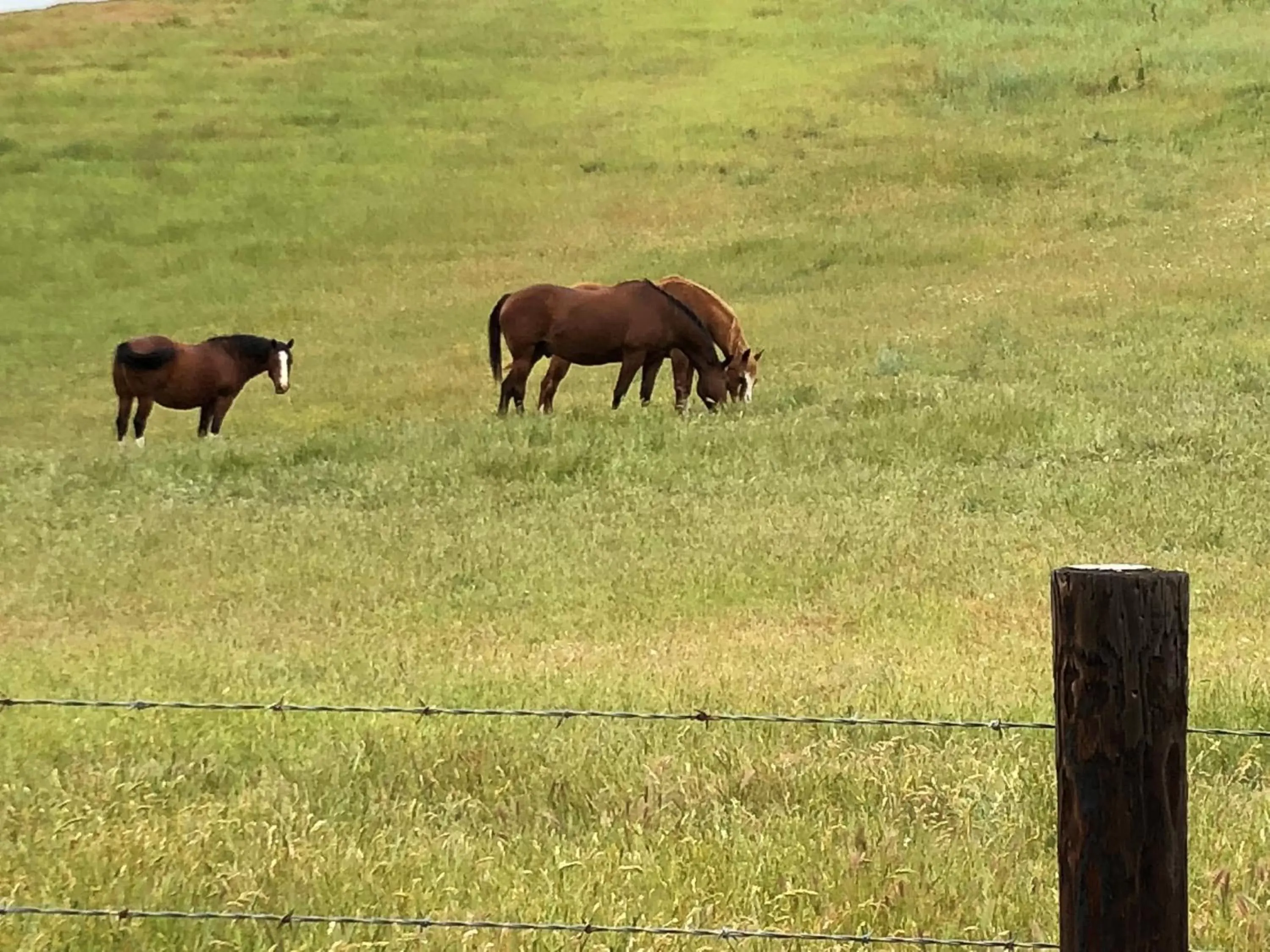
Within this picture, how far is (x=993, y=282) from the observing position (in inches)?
1000

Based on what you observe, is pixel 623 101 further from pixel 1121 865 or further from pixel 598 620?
pixel 1121 865

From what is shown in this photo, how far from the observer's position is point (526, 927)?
3.49 meters

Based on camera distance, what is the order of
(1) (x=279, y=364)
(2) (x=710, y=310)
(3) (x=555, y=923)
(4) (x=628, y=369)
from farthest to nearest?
1. (1) (x=279, y=364)
2. (2) (x=710, y=310)
3. (4) (x=628, y=369)
4. (3) (x=555, y=923)

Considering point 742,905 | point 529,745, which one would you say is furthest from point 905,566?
point 742,905

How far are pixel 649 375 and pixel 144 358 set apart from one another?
5.56 m

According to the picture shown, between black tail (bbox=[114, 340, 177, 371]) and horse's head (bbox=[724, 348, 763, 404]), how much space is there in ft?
20.3

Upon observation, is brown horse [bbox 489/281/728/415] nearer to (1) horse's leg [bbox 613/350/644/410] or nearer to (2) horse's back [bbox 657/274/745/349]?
(1) horse's leg [bbox 613/350/644/410]

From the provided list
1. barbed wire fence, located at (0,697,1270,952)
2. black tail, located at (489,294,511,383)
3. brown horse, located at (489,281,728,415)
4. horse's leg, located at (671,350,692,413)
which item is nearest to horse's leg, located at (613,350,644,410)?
brown horse, located at (489,281,728,415)

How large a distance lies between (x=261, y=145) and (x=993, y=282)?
62.3 feet

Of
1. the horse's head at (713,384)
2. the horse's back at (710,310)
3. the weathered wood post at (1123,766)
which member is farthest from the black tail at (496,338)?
the weathered wood post at (1123,766)

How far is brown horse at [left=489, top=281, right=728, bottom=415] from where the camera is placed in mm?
18375

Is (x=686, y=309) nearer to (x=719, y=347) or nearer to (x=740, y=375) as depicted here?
(x=719, y=347)

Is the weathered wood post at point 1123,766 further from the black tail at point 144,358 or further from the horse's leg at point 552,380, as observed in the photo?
the black tail at point 144,358

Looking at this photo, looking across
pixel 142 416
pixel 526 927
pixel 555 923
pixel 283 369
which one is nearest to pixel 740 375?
pixel 283 369
